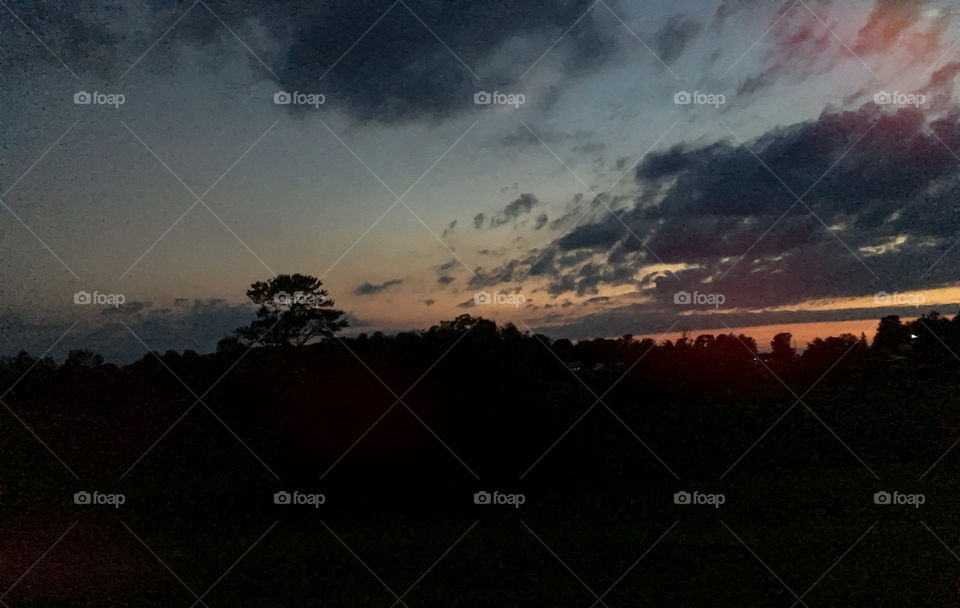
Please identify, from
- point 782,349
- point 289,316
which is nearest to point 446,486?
point 289,316

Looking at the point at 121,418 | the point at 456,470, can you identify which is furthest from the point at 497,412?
the point at 121,418

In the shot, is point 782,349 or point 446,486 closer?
point 446,486

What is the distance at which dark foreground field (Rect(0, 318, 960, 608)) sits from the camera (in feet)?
33.9

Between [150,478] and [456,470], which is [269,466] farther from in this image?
[456,470]

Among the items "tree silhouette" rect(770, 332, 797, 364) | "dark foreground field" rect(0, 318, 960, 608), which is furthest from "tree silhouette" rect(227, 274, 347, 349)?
"tree silhouette" rect(770, 332, 797, 364)

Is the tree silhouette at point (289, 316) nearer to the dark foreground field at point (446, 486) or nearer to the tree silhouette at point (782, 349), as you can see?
the dark foreground field at point (446, 486)

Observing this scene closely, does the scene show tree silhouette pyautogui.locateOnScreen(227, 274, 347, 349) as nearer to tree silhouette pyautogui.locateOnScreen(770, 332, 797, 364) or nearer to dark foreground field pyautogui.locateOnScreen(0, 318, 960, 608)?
dark foreground field pyautogui.locateOnScreen(0, 318, 960, 608)

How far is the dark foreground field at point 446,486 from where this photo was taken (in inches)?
407

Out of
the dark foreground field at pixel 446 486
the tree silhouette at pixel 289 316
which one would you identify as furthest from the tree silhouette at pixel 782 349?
the tree silhouette at pixel 289 316

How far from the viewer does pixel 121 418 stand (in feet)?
55.8

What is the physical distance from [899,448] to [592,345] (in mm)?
9189

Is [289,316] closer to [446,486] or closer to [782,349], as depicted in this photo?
[446,486]

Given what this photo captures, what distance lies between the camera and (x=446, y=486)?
1485cm

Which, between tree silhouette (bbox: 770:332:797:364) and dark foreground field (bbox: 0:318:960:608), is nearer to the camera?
dark foreground field (bbox: 0:318:960:608)
